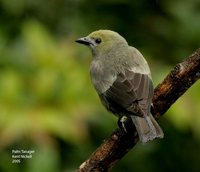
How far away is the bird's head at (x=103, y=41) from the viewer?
473cm

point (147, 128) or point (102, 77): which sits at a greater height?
point (102, 77)

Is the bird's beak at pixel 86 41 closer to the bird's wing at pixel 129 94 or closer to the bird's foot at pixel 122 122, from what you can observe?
the bird's wing at pixel 129 94

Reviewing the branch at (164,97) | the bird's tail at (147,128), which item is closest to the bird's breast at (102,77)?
the bird's tail at (147,128)

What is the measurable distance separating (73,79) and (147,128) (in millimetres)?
1234

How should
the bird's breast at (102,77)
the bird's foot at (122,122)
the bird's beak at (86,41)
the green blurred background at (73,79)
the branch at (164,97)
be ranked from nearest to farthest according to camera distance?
1. the branch at (164,97)
2. the bird's foot at (122,122)
3. the bird's breast at (102,77)
4. the bird's beak at (86,41)
5. the green blurred background at (73,79)

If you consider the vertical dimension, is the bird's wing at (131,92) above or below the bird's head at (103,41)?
below

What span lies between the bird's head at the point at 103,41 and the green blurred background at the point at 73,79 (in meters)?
0.36

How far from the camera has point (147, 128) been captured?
393 centimetres

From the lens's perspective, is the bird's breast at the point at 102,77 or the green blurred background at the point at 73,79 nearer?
the bird's breast at the point at 102,77

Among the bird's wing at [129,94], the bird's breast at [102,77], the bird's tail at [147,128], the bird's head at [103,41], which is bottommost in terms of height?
the bird's tail at [147,128]

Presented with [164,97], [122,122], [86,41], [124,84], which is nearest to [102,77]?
[124,84]

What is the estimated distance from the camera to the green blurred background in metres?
4.94

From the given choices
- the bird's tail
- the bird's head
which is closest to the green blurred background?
the bird's head

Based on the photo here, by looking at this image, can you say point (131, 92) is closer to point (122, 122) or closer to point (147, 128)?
point (122, 122)
